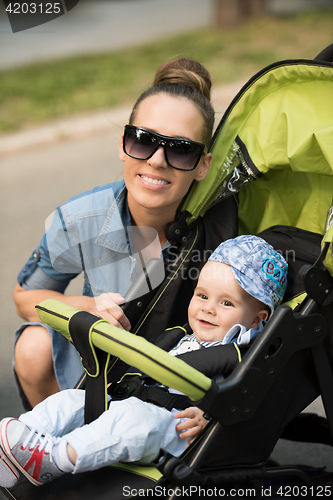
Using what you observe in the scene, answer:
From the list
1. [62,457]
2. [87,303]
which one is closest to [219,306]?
[87,303]

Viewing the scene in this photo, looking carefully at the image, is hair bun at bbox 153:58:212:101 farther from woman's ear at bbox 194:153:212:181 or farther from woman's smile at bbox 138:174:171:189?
woman's smile at bbox 138:174:171:189

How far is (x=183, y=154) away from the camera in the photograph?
177 centimetres

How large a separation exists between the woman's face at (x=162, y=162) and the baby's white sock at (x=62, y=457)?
2.76ft

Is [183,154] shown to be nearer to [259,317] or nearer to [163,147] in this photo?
[163,147]

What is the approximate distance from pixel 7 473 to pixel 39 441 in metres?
0.11

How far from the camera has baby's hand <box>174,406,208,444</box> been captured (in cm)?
142

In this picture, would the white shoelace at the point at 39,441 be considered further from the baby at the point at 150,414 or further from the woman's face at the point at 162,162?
the woman's face at the point at 162,162

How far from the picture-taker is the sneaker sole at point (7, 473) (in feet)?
4.36


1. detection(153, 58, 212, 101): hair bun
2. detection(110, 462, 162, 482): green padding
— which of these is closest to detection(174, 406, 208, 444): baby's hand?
detection(110, 462, 162, 482): green padding

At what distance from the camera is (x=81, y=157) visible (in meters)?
5.38

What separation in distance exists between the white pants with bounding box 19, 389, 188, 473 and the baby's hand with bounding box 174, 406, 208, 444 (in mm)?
37

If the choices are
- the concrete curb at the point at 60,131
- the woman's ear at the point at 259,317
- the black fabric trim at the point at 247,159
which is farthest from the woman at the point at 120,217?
the concrete curb at the point at 60,131

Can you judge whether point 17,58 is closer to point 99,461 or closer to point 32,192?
point 32,192

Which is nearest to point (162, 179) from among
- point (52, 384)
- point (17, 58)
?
point (52, 384)
